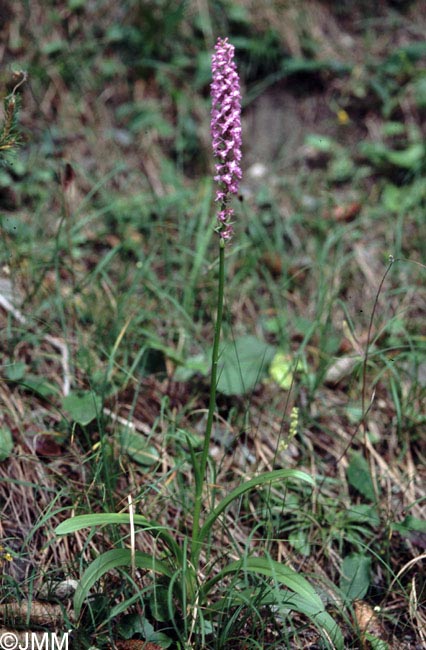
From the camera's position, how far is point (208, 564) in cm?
190

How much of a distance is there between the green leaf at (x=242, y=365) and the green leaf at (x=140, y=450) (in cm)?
37

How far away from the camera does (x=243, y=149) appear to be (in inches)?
163

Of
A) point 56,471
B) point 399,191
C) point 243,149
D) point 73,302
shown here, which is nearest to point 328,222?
point 399,191

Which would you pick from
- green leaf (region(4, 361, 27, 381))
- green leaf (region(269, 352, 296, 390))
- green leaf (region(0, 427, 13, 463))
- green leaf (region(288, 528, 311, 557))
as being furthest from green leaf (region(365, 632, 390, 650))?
green leaf (region(4, 361, 27, 381))

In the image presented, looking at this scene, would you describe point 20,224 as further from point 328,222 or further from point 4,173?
point 328,222

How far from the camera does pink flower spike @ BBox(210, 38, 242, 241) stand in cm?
148

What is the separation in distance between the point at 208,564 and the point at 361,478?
0.74 m

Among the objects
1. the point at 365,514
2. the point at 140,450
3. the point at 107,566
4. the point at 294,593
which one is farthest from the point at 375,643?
the point at 140,450

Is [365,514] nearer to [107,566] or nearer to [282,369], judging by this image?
[282,369]

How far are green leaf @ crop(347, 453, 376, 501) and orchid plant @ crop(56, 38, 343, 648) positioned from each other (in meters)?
0.54

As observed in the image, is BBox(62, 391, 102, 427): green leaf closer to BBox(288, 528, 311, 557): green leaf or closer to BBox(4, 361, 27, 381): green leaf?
BBox(4, 361, 27, 381): green leaf

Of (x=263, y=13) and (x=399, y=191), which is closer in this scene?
(x=399, y=191)

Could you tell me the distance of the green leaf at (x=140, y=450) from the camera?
7.36ft

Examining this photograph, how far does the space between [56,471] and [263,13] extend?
11.5 ft
